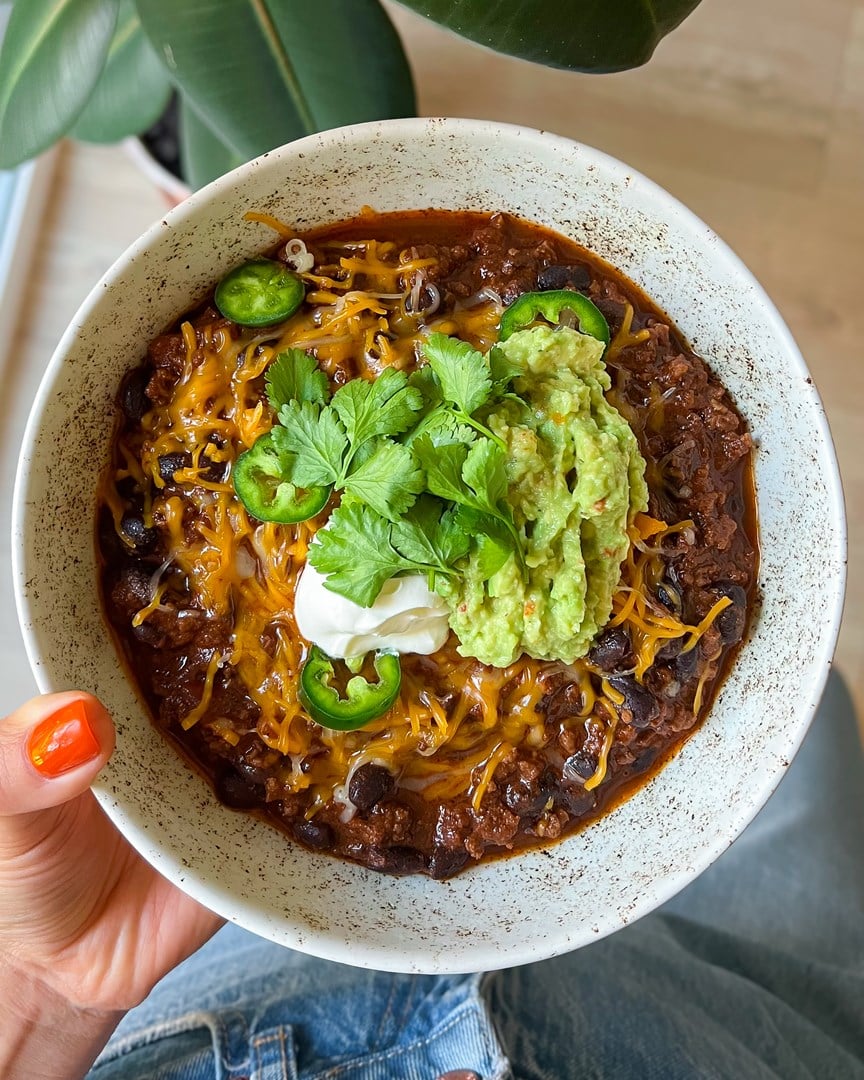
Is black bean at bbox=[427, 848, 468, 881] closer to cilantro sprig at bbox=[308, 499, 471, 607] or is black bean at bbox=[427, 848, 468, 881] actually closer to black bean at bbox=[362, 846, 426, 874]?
black bean at bbox=[362, 846, 426, 874]

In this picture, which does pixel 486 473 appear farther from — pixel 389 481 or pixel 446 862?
pixel 446 862

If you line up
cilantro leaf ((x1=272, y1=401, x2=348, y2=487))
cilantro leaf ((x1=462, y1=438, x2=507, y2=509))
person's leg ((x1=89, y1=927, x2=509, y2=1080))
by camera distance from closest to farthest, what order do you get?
cilantro leaf ((x1=462, y1=438, x2=507, y2=509)), cilantro leaf ((x1=272, y1=401, x2=348, y2=487)), person's leg ((x1=89, y1=927, x2=509, y2=1080))

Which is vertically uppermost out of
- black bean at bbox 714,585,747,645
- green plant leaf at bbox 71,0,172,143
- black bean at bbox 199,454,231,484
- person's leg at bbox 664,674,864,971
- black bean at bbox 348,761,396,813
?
A: green plant leaf at bbox 71,0,172,143

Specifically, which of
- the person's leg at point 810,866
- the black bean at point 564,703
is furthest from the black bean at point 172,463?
the person's leg at point 810,866

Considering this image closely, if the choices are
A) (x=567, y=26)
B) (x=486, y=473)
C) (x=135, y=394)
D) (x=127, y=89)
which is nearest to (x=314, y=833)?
(x=486, y=473)

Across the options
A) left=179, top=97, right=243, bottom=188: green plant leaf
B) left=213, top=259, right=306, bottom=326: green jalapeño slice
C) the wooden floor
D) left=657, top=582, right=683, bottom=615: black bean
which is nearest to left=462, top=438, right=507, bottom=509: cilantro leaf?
left=657, top=582, right=683, bottom=615: black bean

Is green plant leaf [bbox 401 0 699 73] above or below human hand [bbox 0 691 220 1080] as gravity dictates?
above
